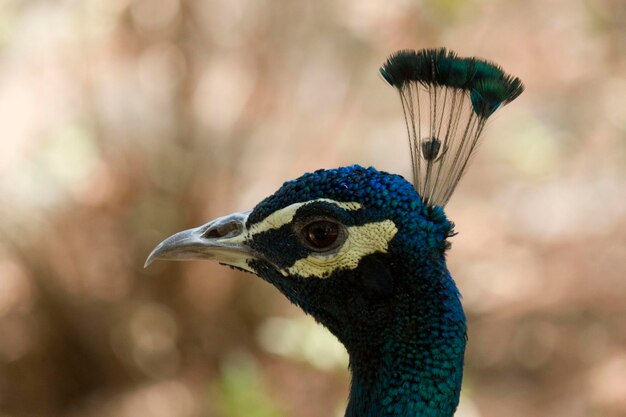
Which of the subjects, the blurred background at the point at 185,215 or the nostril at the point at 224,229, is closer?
the nostril at the point at 224,229

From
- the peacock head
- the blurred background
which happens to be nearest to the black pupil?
the peacock head

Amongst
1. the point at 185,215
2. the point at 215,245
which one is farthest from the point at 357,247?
the point at 185,215

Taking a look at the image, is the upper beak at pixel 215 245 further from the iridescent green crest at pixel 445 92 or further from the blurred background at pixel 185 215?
the blurred background at pixel 185 215

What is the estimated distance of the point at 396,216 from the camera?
4.39 feet

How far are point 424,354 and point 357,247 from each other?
0.19 meters

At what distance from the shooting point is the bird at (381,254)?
1.33 metres

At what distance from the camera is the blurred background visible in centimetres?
304

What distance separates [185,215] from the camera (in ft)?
10.1

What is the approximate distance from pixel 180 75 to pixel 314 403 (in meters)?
1.25

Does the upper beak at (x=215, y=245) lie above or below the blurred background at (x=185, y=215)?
below

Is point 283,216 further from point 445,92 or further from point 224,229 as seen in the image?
point 445,92

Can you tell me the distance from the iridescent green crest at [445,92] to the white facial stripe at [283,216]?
142 millimetres

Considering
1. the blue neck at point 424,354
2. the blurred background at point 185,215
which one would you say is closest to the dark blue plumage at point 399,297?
the blue neck at point 424,354

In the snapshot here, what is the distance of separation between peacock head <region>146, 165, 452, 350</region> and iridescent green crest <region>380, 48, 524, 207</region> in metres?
0.06
